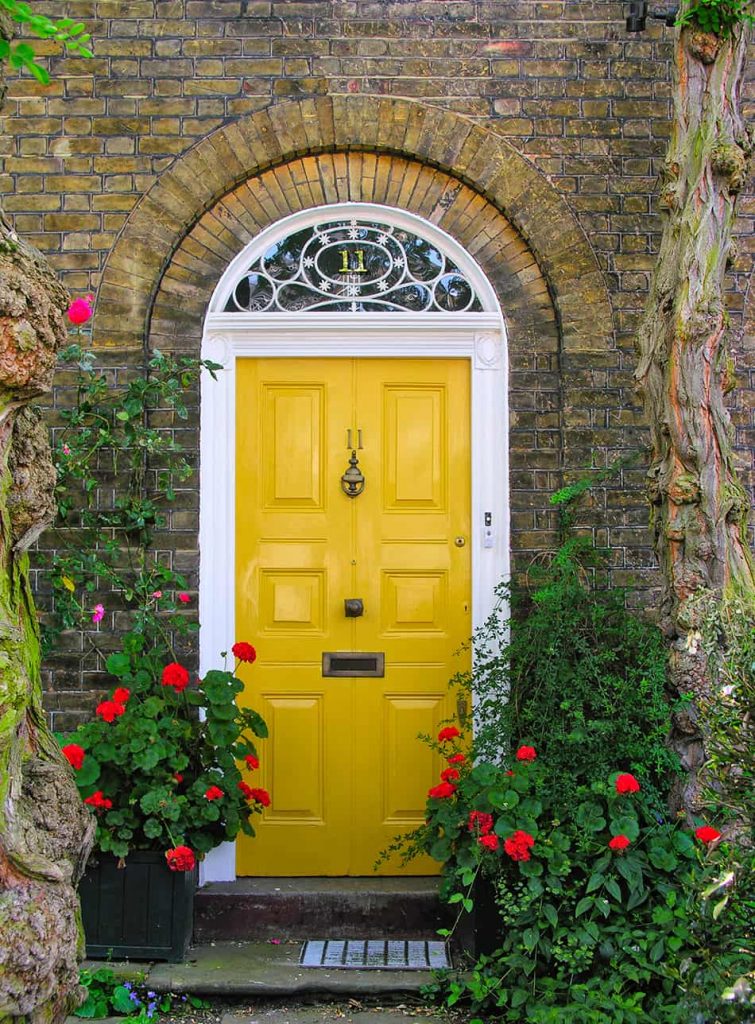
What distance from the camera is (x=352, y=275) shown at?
215 inches

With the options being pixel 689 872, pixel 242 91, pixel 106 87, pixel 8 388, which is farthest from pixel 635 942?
pixel 106 87

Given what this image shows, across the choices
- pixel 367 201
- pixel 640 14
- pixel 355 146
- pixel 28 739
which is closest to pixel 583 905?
pixel 28 739

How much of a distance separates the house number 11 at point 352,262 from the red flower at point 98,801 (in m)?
2.75

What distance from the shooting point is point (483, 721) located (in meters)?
5.14

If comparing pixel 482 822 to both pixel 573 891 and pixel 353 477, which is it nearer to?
pixel 573 891

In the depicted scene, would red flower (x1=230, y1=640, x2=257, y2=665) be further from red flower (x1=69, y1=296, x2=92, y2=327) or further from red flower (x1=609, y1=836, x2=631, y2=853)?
red flower (x1=609, y1=836, x2=631, y2=853)

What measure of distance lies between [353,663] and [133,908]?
1.53 meters

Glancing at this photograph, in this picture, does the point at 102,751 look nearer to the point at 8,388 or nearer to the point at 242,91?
the point at 8,388

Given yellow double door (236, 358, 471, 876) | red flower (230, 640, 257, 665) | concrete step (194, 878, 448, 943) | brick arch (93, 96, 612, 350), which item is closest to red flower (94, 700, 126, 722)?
red flower (230, 640, 257, 665)

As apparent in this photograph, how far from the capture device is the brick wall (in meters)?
5.36

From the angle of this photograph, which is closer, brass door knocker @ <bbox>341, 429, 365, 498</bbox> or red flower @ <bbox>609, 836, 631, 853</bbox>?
red flower @ <bbox>609, 836, 631, 853</bbox>

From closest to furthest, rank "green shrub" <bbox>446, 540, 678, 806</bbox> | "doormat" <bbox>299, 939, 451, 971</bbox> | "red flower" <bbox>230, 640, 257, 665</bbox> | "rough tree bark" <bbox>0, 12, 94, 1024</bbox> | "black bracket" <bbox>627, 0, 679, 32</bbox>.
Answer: "rough tree bark" <bbox>0, 12, 94, 1024</bbox>, "green shrub" <bbox>446, 540, 678, 806</bbox>, "doormat" <bbox>299, 939, 451, 971</bbox>, "red flower" <bbox>230, 640, 257, 665</bbox>, "black bracket" <bbox>627, 0, 679, 32</bbox>

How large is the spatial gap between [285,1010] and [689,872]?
172 centimetres

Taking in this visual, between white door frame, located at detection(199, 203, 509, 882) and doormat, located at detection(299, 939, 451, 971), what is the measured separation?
1406 mm
